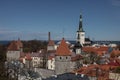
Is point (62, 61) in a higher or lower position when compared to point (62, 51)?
lower

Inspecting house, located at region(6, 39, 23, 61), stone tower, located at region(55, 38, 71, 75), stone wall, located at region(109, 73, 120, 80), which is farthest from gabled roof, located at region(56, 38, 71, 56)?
house, located at region(6, 39, 23, 61)

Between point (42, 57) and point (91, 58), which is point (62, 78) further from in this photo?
point (42, 57)

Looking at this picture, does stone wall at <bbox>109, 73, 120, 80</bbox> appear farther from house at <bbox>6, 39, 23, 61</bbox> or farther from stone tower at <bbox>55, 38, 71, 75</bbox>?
house at <bbox>6, 39, 23, 61</bbox>

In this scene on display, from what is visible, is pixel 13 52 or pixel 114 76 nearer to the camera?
pixel 114 76

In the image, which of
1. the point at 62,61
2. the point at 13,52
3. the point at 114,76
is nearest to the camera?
the point at 114,76

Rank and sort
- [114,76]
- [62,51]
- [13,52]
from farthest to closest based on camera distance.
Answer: [13,52] → [62,51] → [114,76]

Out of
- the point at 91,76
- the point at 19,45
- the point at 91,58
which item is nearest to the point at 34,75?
the point at 91,76

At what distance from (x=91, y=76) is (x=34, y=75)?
8871 mm

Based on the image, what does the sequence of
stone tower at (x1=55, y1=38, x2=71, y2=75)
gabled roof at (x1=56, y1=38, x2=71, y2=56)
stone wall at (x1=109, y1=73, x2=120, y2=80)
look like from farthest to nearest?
1. gabled roof at (x1=56, y1=38, x2=71, y2=56)
2. stone tower at (x1=55, y1=38, x2=71, y2=75)
3. stone wall at (x1=109, y1=73, x2=120, y2=80)

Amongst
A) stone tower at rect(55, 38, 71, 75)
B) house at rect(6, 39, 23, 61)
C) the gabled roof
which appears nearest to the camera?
stone tower at rect(55, 38, 71, 75)

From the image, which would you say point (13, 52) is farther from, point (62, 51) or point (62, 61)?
point (62, 61)

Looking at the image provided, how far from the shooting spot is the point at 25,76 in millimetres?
34688

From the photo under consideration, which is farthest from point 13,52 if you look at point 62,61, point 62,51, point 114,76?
point 114,76

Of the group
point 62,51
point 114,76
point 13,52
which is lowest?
point 114,76
